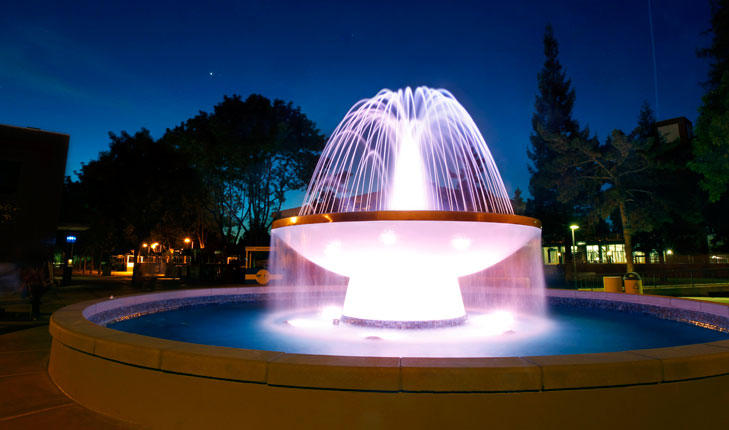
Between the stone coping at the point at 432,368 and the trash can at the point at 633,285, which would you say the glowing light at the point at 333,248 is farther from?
the trash can at the point at 633,285

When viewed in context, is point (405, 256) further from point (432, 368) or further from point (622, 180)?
point (622, 180)

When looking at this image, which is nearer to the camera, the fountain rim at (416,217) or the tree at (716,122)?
the fountain rim at (416,217)

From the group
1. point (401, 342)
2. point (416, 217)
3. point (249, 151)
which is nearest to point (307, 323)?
point (401, 342)

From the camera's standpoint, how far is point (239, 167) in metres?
27.4

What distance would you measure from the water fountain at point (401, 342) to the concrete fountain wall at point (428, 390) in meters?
0.01

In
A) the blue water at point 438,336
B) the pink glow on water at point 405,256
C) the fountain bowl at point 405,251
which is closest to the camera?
the blue water at point 438,336

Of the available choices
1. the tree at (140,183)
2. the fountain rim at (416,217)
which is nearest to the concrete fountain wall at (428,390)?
the fountain rim at (416,217)

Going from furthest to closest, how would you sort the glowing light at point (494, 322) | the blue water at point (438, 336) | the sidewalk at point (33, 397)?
the glowing light at point (494, 322) → the blue water at point (438, 336) → the sidewalk at point (33, 397)

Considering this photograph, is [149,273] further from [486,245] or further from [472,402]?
[472,402]

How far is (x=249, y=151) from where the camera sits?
1070 inches

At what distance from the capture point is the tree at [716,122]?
21344 millimetres

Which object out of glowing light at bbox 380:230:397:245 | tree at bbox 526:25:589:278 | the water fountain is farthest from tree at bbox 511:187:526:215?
glowing light at bbox 380:230:397:245

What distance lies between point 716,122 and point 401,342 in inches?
899

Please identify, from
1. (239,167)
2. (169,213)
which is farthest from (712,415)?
(169,213)
